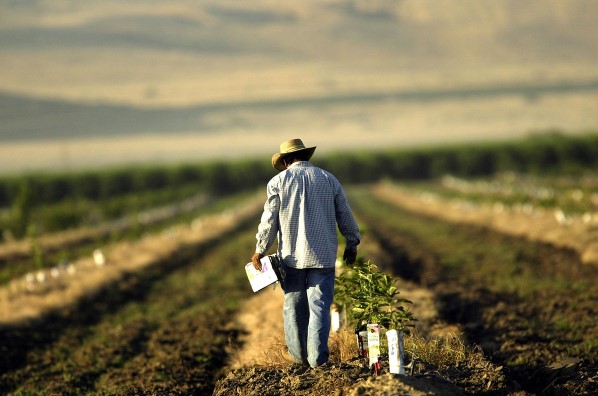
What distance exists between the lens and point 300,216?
713 cm

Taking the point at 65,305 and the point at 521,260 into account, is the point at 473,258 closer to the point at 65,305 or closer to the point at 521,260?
the point at 521,260

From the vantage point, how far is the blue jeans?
6.96 meters

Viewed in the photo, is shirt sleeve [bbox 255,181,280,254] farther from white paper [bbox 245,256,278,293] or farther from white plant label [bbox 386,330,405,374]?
white plant label [bbox 386,330,405,374]

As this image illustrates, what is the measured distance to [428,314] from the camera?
32.2ft

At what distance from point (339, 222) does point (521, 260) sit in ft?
31.4

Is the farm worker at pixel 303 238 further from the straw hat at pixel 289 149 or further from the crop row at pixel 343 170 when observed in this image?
the crop row at pixel 343 170

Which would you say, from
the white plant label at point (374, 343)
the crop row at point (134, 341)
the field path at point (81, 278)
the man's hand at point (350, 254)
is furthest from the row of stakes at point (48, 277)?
the white plant label at point (374, 343)

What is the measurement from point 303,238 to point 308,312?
717 millimetres

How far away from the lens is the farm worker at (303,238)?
7.05 metres

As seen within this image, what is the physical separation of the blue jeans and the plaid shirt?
15cm

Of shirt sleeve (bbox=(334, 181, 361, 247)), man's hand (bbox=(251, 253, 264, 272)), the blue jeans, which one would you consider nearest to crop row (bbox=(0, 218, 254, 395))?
the blue jeans

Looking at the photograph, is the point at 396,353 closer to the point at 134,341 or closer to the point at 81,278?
the point at 134,341

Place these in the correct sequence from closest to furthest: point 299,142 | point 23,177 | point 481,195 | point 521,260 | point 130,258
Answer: point 299,142 → point 521,260 → point 130,258 → point 481,195 → point 23,177

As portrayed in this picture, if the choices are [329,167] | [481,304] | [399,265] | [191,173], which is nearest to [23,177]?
[191,173]
